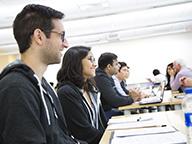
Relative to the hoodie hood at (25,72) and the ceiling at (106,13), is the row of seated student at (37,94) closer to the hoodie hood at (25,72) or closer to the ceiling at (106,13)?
the hoodie hood at (25,72)

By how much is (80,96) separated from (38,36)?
89 centimetres

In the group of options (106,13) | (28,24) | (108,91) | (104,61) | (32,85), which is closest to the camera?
(32,85)

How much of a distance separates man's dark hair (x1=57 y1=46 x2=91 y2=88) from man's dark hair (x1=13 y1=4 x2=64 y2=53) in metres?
0.88

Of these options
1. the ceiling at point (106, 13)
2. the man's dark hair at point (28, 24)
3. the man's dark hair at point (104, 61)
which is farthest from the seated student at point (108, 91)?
the man's dark hair at point (28, 24)

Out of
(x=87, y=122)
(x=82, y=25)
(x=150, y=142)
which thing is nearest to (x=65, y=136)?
(x=150, y=142)

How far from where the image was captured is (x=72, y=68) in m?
2.26

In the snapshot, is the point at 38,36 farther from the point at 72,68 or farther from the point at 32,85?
the point at 72,68

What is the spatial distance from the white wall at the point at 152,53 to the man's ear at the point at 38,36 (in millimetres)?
9700

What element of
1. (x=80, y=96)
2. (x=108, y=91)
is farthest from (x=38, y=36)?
(x=108, y=91)

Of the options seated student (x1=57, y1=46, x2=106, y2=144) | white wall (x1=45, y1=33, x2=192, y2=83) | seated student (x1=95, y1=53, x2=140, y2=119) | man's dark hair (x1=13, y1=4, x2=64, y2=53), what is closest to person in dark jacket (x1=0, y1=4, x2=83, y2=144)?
man's dark hair (x1=13, y1=4, x2=64, y2=53)

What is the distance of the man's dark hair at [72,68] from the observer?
2227 millimetres

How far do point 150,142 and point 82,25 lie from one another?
6.31 m

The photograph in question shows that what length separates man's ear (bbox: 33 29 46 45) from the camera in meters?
1.32

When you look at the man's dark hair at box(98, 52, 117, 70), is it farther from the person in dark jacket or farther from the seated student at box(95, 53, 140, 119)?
the person in dark jacket
